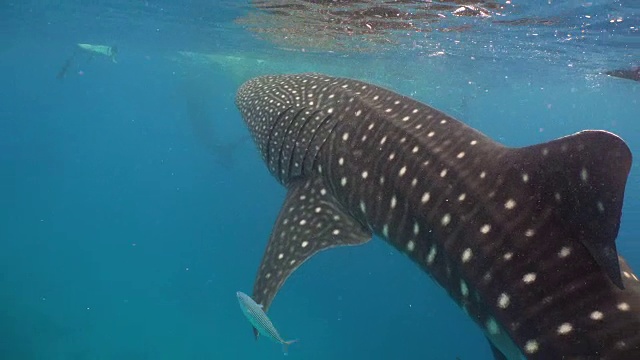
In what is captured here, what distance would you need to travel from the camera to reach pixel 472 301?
2670 mm

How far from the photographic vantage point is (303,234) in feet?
11.9

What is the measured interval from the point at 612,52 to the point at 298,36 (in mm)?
13924

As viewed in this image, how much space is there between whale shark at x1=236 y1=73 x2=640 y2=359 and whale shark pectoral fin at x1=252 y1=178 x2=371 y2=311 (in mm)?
11

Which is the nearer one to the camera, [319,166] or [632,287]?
[632,287]

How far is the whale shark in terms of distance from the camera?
2.07 m

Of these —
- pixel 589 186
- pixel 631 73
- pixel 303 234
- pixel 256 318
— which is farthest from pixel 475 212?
pixel 631 73

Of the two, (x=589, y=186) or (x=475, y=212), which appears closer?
(x=589, y=186)

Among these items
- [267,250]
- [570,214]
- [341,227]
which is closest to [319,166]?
[341,227]

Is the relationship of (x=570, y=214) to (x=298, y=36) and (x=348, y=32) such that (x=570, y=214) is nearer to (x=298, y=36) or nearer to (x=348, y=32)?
(x=348, y=32)

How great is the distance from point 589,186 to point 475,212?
0.66 metres

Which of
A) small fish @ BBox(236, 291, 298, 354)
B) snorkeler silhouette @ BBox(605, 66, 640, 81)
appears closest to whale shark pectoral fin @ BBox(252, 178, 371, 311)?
small fish @ BBox(236, 291, 298, 354)

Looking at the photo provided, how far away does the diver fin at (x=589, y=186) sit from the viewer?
1.98m

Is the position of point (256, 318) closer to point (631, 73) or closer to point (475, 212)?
point (475, 212)

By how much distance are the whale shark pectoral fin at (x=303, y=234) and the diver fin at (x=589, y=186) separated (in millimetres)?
1597
